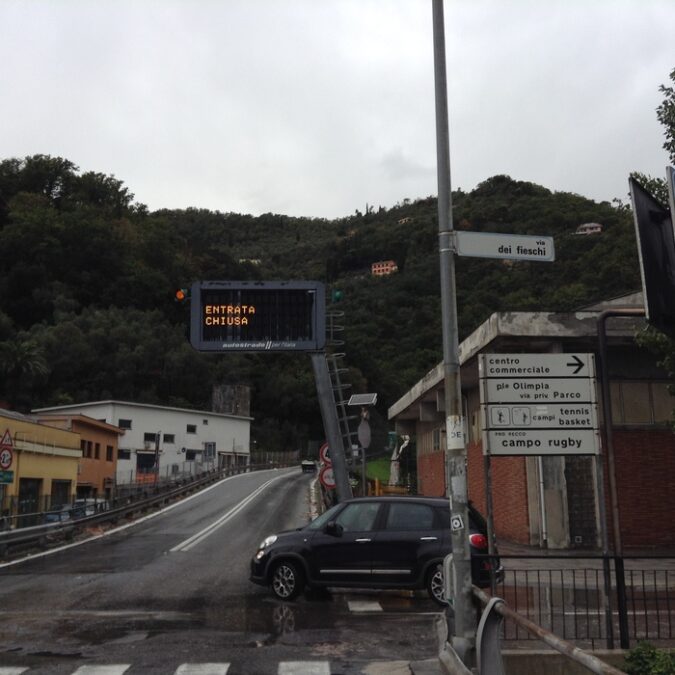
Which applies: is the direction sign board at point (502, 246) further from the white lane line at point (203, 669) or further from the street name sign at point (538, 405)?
the white lane line at point (203, 669)

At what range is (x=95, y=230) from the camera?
101 m

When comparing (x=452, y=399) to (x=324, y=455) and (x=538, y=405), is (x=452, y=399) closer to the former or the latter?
(x=538, y=405)

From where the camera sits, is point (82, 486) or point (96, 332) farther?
point (96, 332)

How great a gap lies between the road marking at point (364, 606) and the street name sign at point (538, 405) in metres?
4.68

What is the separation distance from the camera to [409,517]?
498 inches

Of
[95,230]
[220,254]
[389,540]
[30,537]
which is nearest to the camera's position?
[389,540]

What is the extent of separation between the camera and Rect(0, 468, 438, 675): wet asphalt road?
8.45 m

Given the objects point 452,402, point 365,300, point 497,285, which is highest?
point 365,300

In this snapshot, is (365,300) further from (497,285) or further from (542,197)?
(497,285)

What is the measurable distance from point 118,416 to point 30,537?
165ft

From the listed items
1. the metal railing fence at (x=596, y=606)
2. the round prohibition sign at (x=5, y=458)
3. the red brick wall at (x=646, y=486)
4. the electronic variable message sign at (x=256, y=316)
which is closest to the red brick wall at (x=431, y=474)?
the red brick wall at (x=646, y=486)

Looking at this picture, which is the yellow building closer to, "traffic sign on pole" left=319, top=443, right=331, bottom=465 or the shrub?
"traffic sign on pole" left=319, top=443, right=331, bottom=465

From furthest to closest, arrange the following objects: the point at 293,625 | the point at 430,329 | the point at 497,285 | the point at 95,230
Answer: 1. the point at 95,230
2. the point at 430,329
3. the point at 497,285
4. the point at 293,625

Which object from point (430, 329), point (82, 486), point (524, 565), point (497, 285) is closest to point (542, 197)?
point (430, 329)
